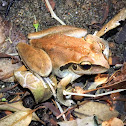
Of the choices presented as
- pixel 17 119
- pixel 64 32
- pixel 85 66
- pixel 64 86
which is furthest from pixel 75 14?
pixel 17 119

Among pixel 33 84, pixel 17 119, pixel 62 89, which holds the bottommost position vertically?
pixel 17 119

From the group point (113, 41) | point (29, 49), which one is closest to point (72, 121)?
point (29, 49)

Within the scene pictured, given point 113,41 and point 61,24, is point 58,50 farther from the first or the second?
point 113,41

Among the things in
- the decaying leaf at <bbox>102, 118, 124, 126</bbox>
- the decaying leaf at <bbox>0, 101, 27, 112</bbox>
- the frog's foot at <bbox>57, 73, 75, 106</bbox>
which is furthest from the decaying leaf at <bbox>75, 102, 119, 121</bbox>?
the decaying leaf at <bbox>0, 101, 27, 112</bbox>

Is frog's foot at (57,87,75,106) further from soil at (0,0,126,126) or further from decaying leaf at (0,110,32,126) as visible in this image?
soil at (0,0,126,126)

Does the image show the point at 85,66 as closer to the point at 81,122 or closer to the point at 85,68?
the point at 85,68

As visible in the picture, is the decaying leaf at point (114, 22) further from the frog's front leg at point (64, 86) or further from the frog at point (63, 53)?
the frog's front leg at point (64, 86)

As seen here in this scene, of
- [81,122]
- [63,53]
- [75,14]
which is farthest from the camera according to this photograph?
[75,14]
